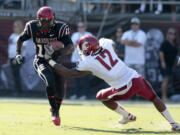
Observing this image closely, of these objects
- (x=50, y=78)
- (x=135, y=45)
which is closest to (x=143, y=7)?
(x=135, y=45)

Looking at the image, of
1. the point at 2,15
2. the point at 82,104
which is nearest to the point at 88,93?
the point at 82,104

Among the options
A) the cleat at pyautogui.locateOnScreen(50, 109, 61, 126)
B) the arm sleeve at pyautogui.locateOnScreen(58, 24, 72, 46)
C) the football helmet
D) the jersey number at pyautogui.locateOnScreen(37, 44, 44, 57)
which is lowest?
the cleat at pyautogui.locateOnScreen(50, 109, 61, 126)

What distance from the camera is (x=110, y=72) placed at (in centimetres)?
716

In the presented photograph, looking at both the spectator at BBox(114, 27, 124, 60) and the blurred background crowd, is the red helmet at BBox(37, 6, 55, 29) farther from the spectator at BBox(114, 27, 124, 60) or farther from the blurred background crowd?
the spectator at BBox(114, 27, 124, 60)

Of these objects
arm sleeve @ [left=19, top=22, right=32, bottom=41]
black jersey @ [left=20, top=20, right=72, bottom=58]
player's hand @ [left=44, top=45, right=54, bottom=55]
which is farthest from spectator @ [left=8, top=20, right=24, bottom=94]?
player's hand @ [left=44, top=45, right=54, bottom=55]

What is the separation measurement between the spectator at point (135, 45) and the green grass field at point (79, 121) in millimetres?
1752

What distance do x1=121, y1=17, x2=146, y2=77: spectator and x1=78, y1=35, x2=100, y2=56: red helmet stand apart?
17.8ft

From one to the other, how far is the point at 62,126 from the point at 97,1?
7.00 meters

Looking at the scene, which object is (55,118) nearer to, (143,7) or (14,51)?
(14,51)

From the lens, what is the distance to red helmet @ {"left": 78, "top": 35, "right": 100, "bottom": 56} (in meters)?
7.09

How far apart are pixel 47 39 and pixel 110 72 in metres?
1.46

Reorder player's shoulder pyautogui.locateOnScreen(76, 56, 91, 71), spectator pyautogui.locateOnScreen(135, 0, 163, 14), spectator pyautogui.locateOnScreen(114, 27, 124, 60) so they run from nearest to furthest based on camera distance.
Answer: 1. player's shoulder pyautogui.locateOnScreen(76, 56, 91, 71)
2. spectator pyautogui.locateOnScreen(114, 27, 124, 60)
3. spectator pyautogui.locateOnScreen(135, 0, 163, 14)

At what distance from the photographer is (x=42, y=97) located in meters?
13.9

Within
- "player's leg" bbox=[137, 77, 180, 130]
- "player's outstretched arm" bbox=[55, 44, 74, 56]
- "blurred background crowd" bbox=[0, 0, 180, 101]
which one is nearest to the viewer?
"player's leg" bbox=[137, 77, 180, 130]
